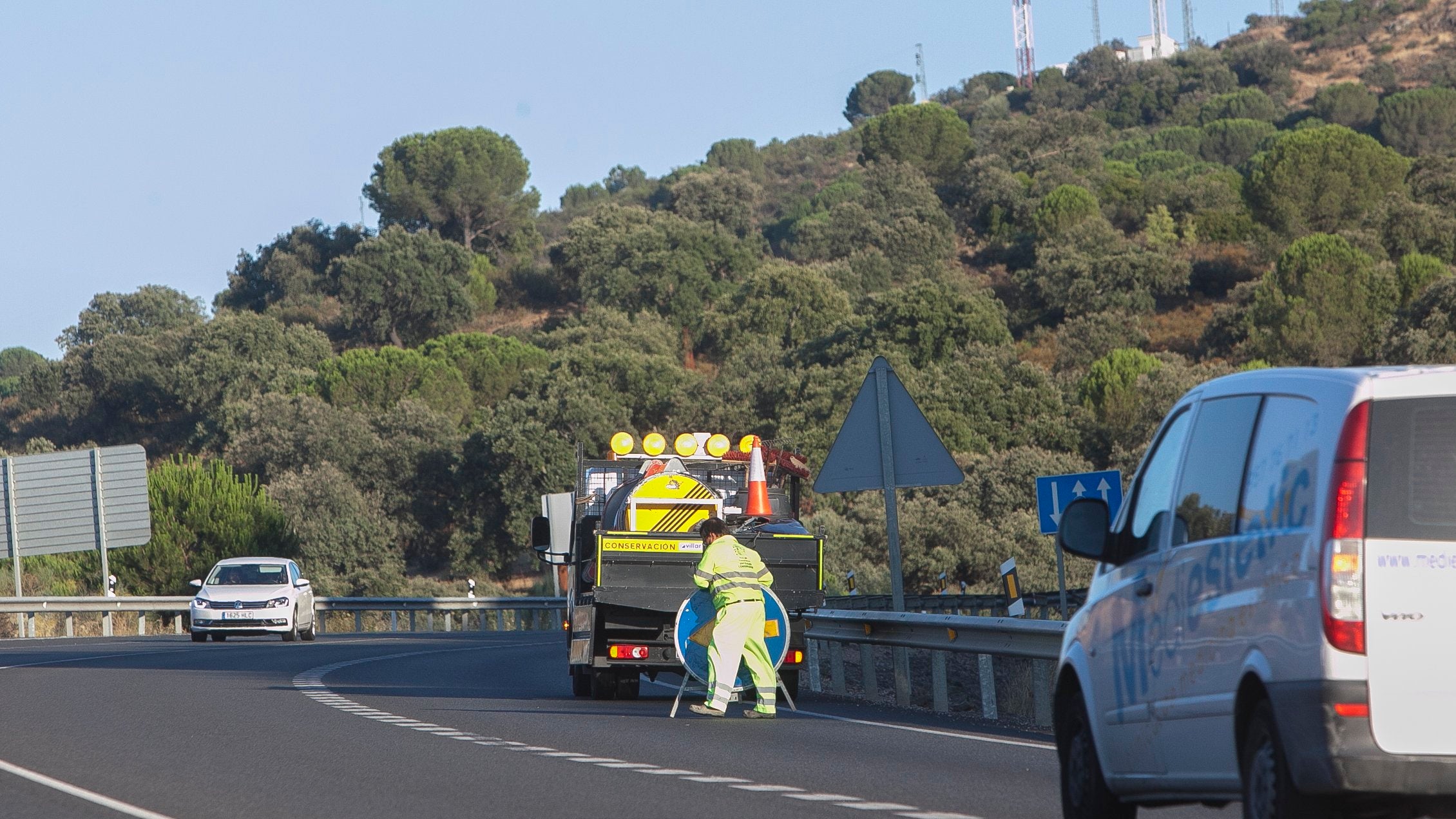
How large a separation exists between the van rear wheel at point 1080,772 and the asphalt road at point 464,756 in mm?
764

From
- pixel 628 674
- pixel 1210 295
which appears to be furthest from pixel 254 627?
pixel 1210 295

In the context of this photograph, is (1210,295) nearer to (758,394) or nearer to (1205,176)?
(1205,176)

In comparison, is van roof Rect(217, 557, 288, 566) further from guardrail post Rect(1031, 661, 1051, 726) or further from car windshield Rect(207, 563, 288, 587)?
guardrail post Rect(1031, 661, 1051, 726)

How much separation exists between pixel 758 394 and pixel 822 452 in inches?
290

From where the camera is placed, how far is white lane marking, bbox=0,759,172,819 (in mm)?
8914

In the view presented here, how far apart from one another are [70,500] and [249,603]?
1498 centimetres

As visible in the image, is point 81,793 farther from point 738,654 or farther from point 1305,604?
point 1305,604

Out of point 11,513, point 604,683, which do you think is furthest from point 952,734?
point 11,513

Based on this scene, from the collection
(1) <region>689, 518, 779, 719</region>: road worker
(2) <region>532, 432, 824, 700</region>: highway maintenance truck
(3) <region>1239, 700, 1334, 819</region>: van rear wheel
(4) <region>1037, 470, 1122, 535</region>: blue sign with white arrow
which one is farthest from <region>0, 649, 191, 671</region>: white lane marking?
(3) <region>1239, 700, 1334, 819</region>: van rear wheel

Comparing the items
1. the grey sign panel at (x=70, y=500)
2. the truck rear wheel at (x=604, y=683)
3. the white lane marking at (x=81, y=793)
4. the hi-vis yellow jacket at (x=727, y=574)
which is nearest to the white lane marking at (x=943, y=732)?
the hi-vis yellow jacket at (x=727, y=574)

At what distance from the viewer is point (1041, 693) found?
14.7 meters

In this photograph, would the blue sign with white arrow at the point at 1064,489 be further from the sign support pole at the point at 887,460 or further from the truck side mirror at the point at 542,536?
the truck side mirror at the point at 542,536

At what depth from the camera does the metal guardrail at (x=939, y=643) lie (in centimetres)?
1412

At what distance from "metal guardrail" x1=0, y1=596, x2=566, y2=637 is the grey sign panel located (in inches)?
76.2
